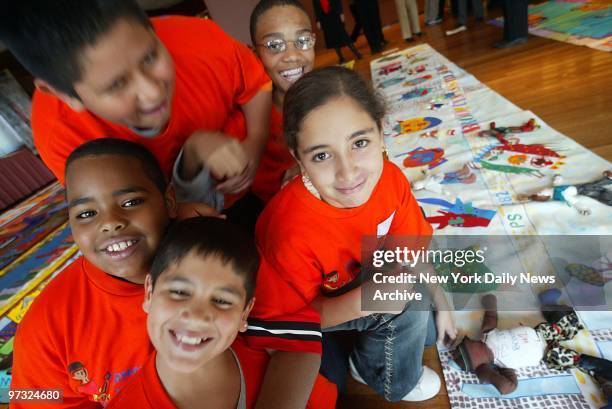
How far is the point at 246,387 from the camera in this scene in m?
0.58

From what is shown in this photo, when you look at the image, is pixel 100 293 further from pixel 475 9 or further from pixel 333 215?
pixel 475 9

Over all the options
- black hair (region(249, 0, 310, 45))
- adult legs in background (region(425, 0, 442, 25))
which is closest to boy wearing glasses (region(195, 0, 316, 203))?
black hair (region(249, 0, 310, 45))

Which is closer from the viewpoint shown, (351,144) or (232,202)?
(351,144)

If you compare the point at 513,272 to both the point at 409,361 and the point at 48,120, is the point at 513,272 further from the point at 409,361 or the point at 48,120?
the point at 48,120

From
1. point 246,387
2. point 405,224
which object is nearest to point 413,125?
point 405,224

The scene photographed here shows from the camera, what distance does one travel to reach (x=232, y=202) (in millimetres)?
797

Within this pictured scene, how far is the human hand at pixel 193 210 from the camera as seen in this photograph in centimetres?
61

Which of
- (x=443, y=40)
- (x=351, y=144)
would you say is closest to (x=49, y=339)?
(x=351, y=144)

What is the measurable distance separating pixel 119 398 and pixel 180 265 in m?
0.23

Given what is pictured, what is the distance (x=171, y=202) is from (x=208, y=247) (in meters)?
0.16

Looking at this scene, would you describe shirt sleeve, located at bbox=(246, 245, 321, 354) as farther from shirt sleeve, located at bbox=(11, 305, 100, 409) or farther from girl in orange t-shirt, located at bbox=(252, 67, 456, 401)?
shirt sleeve, located at bbox=(11, 305, 100, 409)

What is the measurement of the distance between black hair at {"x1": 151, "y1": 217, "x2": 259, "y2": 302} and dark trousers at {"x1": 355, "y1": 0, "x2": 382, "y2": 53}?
3926mm

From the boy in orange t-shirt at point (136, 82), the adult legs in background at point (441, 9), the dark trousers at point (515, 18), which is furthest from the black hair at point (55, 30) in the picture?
the adult legs in background at point (441, 9)

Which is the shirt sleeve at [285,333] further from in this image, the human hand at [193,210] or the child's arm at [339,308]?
the human hand at [193,210]
